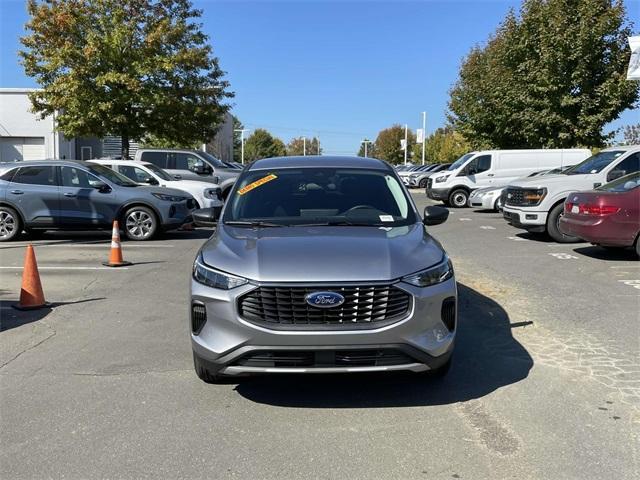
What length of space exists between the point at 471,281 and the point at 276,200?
4022mm

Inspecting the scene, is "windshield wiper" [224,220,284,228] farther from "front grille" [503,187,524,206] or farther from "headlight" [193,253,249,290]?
"front grille" [503,187,524,206]

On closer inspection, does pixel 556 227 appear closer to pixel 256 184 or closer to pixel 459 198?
pixel 256 184

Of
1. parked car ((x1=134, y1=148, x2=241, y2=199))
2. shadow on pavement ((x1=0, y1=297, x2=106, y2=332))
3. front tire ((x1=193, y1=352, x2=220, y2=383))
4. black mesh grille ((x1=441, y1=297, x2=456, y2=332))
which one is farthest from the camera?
parked car ((x1=134, y1=148, x2=241, y2=199))

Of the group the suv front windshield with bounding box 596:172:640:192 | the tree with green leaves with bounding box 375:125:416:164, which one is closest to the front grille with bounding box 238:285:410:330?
the suv front windshield with bounding box 596:172:640:192

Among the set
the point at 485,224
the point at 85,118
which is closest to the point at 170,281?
the point at 485,224

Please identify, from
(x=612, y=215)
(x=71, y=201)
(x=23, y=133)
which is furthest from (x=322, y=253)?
(x=23, y=133)

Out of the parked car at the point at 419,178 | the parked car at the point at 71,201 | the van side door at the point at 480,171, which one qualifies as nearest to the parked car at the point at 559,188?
the parked car at the point at 71,201

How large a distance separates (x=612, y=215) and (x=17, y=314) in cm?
862

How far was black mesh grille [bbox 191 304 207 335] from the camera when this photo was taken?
4.03 metres

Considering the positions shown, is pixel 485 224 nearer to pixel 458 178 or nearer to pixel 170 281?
pixel 458 178

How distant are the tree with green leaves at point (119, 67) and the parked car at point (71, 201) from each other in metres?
8.93

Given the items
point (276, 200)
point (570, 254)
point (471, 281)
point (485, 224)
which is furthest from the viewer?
point (485, 224)

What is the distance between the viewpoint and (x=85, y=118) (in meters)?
21.5

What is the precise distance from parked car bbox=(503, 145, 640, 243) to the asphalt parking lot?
5645mm
